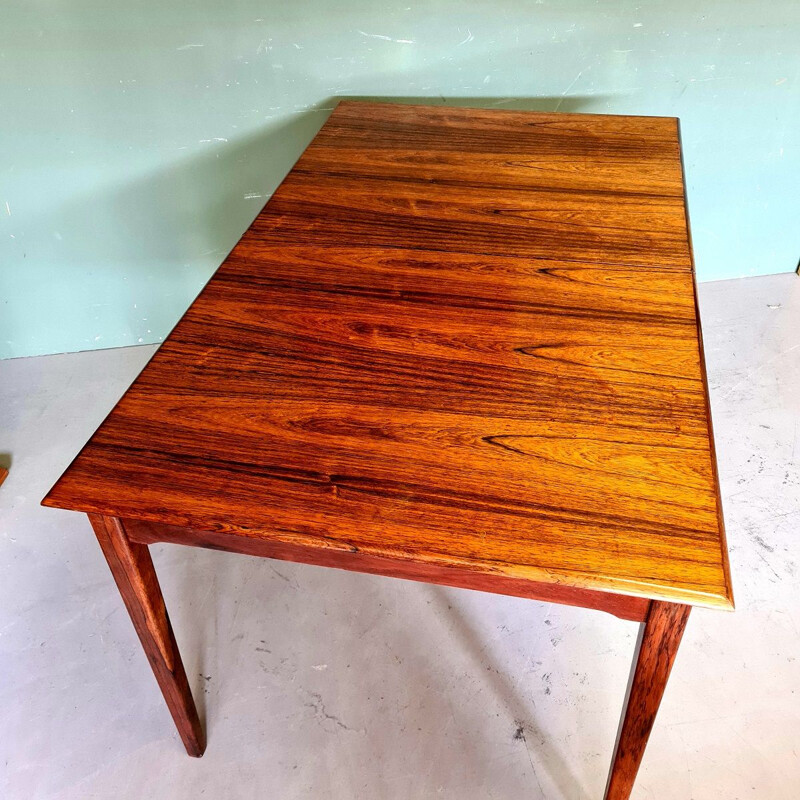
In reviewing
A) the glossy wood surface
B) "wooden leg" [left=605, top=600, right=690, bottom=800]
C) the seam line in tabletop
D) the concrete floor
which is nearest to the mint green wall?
the glossy wood surface

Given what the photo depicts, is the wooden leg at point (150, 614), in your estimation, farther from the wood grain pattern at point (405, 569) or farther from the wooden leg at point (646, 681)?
the wooden leg at point (646, 681)

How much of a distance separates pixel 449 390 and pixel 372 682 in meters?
0.65

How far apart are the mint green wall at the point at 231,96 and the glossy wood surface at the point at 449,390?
0.47 meters

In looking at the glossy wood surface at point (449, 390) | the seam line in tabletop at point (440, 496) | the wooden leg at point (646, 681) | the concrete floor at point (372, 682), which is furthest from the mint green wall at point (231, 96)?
the wooden leg at point (646, 681)

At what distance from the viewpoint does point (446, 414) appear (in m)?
0.91

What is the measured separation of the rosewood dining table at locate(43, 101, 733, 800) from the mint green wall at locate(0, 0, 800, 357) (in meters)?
0.52

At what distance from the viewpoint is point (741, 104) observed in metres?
1.93

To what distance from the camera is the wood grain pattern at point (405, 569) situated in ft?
2.60

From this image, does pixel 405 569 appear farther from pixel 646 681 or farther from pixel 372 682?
pixel 372 682

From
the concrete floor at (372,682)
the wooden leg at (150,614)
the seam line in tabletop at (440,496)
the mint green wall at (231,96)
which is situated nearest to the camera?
the seam line in tabletop at (440,496)

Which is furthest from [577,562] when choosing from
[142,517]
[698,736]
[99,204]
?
[99,204]

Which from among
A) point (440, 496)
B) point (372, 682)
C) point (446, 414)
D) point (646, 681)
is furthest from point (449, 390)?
point (372, 682)

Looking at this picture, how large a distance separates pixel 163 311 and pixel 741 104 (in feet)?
5.22

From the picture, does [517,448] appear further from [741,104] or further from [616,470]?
[741,104]
